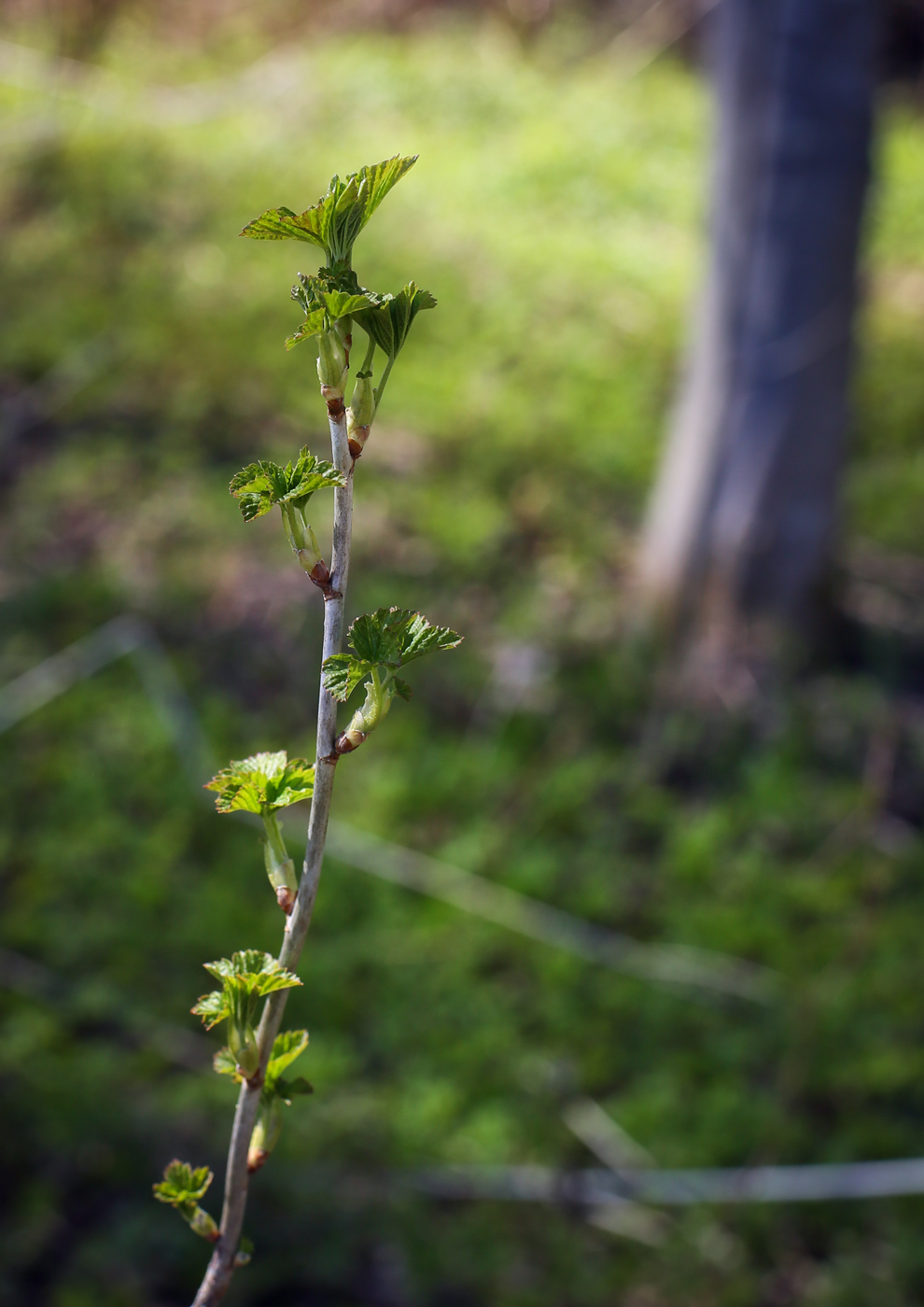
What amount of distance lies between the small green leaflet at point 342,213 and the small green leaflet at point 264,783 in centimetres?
25

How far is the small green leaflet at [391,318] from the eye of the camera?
48 cm

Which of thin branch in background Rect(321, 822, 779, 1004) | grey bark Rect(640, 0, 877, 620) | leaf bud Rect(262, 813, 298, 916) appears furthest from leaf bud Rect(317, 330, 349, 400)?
grey bark Rect(640, 0, 877, 620)

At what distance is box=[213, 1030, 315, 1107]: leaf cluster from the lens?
53 cm

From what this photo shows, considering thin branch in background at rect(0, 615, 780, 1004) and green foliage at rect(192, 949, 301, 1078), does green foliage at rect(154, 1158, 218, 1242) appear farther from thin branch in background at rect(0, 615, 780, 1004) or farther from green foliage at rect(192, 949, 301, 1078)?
thin branch in background at rect(0, 615, 780, 1004)

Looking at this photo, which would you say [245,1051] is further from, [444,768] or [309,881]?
[444,768]

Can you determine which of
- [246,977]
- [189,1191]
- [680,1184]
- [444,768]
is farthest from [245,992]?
[444,768]

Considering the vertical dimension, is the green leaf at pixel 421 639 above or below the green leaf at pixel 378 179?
below

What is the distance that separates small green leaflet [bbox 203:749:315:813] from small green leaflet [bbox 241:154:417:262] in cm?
25

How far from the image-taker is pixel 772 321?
3076mm

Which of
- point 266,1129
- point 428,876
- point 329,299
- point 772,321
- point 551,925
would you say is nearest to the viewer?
point 329,299

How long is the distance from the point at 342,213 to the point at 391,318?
52mm

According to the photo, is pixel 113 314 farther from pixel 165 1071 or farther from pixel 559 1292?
pixel 559 1292

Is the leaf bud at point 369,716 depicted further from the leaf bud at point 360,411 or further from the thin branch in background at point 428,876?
the thin branch in background at point 428,876

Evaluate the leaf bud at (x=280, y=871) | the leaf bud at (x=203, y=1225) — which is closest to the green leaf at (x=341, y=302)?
the leaf bud at (x=280, y=871)
